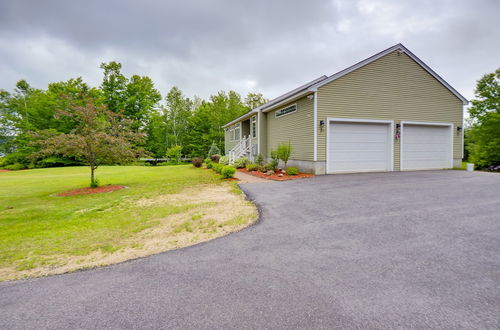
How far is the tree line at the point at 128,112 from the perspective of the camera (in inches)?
1069

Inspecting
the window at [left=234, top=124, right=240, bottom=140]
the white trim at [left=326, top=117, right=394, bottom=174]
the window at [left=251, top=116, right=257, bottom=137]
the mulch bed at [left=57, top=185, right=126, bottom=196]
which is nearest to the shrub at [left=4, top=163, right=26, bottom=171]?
the mulch bed at [left=57, top=185, right=126, bottom=196]

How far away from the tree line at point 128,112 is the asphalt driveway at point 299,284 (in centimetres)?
2425

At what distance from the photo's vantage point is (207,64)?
76.6 ft

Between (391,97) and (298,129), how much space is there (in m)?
5.06

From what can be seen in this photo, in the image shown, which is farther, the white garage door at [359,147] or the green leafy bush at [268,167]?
the green leafy bush at [268,167]

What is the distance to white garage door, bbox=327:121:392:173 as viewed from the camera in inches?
446

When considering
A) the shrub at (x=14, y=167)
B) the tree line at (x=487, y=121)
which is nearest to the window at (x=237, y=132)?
the tree line at (x=487, y=121)

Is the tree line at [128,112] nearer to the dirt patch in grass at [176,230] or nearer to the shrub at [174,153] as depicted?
the shrub at [174,153]

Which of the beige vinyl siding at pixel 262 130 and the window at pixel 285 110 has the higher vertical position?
the window at pixel 285 110

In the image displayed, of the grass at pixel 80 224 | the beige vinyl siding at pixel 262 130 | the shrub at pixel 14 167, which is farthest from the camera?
the shrub at pixel 14 167

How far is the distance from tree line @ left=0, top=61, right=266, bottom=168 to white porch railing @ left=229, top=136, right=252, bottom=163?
11736mm

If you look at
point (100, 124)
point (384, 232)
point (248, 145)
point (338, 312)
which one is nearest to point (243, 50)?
point (248, 145)

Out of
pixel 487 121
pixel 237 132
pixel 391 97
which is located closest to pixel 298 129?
pixel 391 97

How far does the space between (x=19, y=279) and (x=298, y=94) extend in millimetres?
11534
